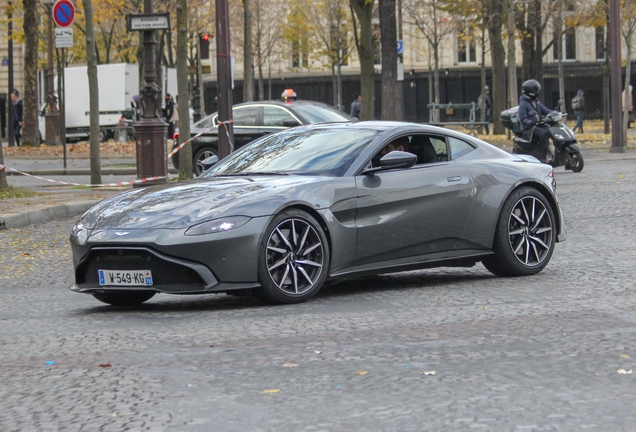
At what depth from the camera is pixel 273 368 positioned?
5.55m

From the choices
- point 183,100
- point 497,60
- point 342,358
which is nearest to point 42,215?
point 183,100

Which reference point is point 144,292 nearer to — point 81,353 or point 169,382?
point 81,353

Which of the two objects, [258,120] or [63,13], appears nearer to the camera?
[63,13]

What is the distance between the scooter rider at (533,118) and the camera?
18938 millimetres

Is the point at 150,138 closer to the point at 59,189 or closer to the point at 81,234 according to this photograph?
the point at 59,189

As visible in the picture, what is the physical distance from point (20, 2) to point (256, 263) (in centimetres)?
3636

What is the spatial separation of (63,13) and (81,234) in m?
15.3

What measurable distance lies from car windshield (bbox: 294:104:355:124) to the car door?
13.3 metres

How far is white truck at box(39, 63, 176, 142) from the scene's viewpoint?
47.7 m

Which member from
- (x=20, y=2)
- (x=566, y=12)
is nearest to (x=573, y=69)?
(x=566, y=12)

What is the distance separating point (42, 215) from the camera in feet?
47.8

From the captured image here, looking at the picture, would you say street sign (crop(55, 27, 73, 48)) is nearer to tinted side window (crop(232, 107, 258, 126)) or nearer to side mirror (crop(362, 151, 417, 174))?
tinted side window (crop(232, 107, 258, 126))

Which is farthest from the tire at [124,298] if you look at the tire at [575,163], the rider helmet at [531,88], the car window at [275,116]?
the car window at [275,116]

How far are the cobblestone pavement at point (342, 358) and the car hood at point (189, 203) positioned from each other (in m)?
0.63
